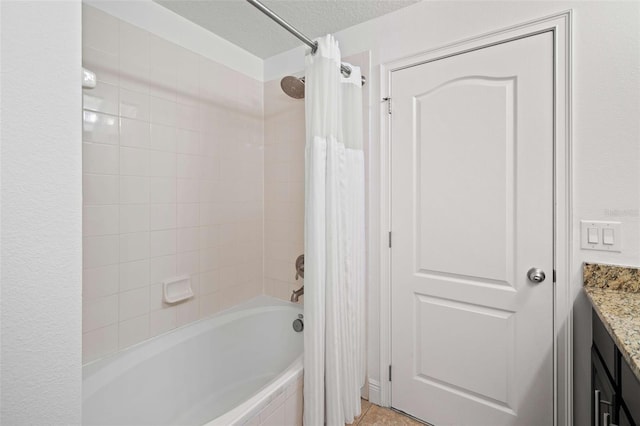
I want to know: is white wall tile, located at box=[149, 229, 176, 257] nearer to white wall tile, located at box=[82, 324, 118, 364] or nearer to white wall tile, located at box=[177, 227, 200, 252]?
white wall tile, located at box=[177, 227, 200, 252]

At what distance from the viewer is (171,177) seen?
5.67 feet

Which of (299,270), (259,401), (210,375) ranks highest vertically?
(299,270)

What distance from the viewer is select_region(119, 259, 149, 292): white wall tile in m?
1.52

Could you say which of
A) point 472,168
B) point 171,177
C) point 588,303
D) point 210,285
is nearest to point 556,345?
point 588,303

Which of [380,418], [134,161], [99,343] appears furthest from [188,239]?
[380,418]

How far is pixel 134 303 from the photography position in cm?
156

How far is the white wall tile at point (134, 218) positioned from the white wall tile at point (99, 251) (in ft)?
0.25

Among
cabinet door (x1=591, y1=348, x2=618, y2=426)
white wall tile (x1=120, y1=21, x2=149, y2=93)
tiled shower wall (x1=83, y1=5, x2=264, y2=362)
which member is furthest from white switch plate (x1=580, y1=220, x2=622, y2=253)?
white wall tile (x1=120, y1=21, x2=149, y2=93)

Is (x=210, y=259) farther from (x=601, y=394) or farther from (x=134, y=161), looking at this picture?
(x=601, y=394)

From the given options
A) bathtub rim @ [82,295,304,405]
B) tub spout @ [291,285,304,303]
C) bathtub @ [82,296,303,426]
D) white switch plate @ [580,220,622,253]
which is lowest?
bathtub @ [82,296,303,426]

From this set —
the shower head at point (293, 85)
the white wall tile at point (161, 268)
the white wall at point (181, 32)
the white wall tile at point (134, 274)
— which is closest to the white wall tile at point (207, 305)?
the white wall tile at point (161, 268)

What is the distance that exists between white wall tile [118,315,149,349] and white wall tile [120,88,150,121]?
3.63ft

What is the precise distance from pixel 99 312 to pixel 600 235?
2.32m

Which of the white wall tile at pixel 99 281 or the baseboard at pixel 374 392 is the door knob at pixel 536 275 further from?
the white wall tile at pixel 99 281
